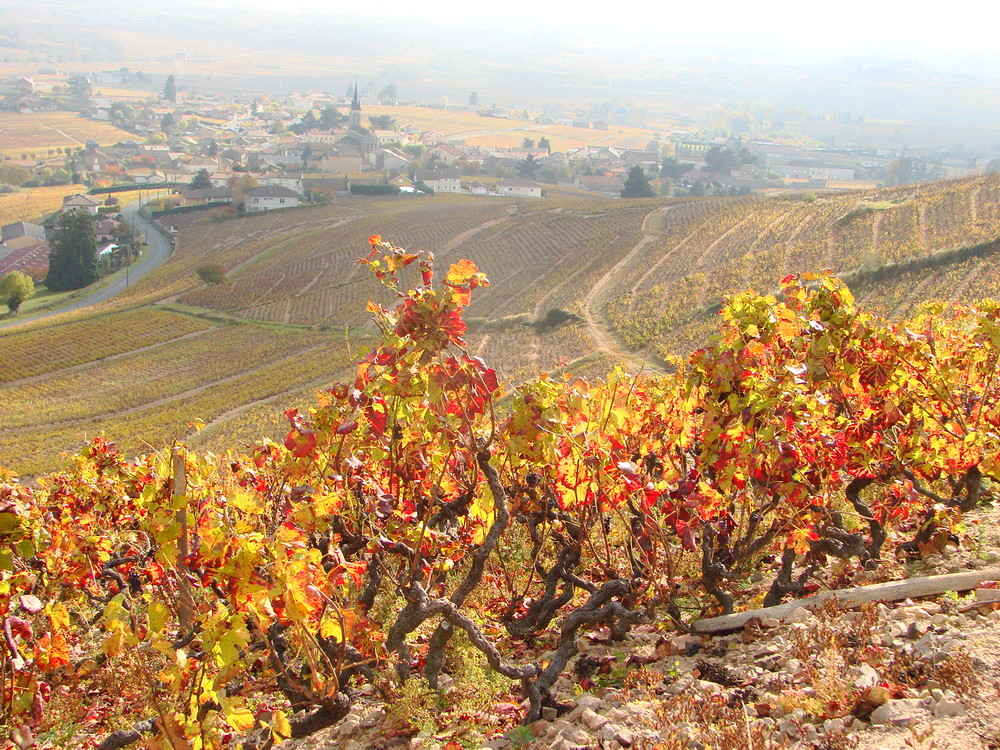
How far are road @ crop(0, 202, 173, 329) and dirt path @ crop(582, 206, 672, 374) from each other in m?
39.6

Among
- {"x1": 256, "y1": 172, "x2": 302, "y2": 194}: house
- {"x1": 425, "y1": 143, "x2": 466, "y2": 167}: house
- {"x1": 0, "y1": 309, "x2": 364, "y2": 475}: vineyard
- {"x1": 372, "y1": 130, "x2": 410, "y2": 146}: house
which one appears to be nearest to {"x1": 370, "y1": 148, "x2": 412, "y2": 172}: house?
{"x1": 425, "y1": 143, "x2": 466, "y2": 167}: house

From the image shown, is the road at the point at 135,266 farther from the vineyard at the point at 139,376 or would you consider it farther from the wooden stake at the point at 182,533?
the wooden stake at the point at 182,533

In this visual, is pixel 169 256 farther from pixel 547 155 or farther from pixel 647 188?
pixel 547 155

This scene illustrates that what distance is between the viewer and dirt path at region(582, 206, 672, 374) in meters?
30.1

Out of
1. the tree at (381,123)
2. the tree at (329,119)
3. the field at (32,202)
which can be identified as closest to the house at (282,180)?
the field at (32,202)

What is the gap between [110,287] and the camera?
64.9 metres

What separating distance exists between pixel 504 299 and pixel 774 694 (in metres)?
40.7

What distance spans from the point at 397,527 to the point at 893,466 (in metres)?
3.51

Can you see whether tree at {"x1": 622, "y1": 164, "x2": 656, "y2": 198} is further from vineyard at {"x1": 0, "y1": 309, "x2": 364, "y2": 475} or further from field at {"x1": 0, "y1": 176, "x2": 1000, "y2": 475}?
vineyard at {"x1": 0, "y1": 309, "x2": 364, "y2": 475}

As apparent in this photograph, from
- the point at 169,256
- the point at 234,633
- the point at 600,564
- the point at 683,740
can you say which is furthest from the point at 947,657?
the point at 169,256

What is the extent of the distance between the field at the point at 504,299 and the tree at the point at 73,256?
5.26 m

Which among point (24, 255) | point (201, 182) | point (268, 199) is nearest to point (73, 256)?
point (24, 255)

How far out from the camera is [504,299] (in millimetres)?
43906

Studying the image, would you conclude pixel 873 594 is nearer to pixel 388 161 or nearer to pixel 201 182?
A: pixel 201 182
